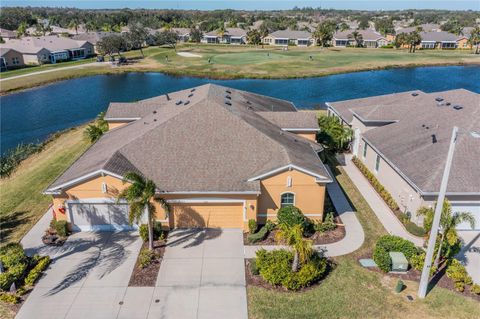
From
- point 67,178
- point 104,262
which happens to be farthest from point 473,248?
point 67,178

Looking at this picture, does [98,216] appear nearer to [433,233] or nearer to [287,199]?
[287,199]

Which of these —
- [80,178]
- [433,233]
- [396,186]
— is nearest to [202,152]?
[80,178]

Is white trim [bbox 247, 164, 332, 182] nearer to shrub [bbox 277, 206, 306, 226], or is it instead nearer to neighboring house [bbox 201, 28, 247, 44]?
shrub [bbox 277, 206, 306, 226]

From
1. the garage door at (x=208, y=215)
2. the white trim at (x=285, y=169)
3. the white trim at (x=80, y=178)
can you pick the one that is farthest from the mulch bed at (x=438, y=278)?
the white trim at (x=80, y=178)

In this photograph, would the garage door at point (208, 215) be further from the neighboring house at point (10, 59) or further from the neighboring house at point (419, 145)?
the neighboring house at point (10, 59)

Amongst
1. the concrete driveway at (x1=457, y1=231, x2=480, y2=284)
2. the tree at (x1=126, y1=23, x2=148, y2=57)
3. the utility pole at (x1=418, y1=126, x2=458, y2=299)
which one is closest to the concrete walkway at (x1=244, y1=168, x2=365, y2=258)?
the utility pole at (x1=418, y1=126, x2=458, y2=299)

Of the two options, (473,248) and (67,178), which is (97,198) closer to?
(67,178)
